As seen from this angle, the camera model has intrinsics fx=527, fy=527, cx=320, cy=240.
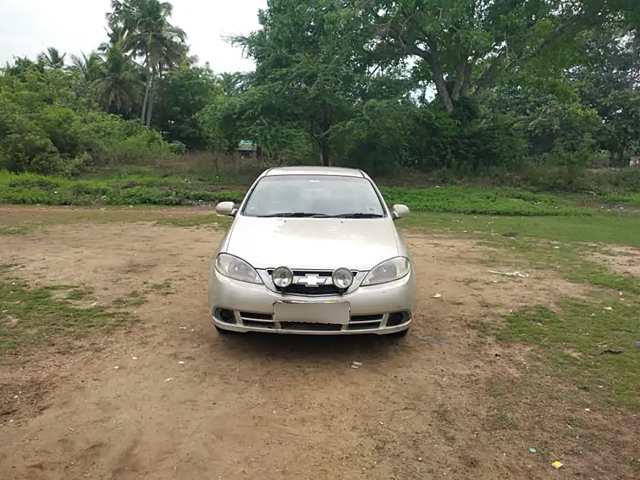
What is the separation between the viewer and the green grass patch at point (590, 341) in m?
3.66

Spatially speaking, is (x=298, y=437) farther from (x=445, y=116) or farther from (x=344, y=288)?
(x=445, y=116)

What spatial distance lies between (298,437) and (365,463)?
0.42 metres

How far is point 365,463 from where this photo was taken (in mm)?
2695

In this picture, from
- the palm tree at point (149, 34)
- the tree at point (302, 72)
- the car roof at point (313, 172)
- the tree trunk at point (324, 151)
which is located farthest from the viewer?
the palm tree at point (149, 34)

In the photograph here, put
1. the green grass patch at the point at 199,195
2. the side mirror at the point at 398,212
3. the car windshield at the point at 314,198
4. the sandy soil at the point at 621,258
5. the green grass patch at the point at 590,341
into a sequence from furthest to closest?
the green grass patch at the point at 199,195, the sandy soil at the point at 621,258, the side mirror at the point at 398,212, the car windshield at the point at 314,198, the green grass patch at the point at 590,341

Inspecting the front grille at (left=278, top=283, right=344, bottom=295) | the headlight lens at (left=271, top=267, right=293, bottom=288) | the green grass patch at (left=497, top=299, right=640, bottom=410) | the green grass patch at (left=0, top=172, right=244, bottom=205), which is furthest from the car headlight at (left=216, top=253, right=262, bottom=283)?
the green grass patch at (left=0, top=172, right=244, bottom=205)

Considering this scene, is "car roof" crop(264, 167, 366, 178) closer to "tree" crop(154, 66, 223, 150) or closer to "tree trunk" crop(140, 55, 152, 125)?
"tree" crop(154, 66, 223, 150)

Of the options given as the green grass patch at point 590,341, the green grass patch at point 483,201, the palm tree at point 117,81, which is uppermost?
the palm tree at point 117,81

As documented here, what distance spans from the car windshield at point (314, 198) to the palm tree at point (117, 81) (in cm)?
3770

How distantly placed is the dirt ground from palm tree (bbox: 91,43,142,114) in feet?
124

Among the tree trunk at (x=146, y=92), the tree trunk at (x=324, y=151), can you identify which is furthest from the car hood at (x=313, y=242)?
the tree trunk at (x=146, y=92)

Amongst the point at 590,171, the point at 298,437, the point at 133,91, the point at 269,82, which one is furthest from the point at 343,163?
the point at 133,91

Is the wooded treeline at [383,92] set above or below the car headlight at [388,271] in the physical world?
above

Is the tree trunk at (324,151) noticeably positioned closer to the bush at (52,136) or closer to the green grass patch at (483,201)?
the green grass patch at (483,201)
